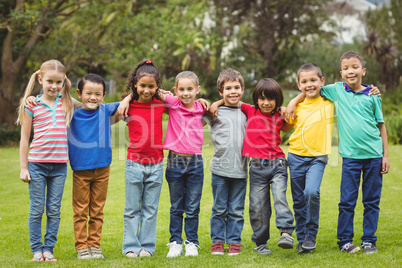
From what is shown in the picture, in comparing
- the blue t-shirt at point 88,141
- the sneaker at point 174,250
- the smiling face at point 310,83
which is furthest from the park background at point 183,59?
the smiling face at point 310,83

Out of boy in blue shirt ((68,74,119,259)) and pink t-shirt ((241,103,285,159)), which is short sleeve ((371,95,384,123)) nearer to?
pink t-shirt ((241,103,285,159))

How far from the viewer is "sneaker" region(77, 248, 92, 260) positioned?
13.1 ft

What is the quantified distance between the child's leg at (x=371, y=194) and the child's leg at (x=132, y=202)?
205 cm

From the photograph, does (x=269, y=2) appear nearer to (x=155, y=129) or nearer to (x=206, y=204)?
(x=206, y=204)

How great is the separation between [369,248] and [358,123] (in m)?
1.12

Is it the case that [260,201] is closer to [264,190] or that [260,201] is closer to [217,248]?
[264,190]

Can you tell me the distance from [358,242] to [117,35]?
14.3 metres

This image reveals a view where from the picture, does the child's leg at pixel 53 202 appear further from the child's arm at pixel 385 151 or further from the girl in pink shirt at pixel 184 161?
the child's arm at pixel 385 151

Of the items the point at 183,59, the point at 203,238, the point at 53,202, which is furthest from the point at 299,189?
the point at 183,59

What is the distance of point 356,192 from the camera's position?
160 inches

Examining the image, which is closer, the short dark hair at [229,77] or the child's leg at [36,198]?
the child's leg at [36,198]

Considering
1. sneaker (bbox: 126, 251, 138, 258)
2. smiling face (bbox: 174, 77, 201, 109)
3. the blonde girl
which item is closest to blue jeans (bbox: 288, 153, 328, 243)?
smiling face (bbox: 174, 77, 201, 109)

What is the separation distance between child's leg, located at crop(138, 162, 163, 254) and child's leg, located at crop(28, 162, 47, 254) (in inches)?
35.3

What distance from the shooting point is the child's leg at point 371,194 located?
13.2ft
